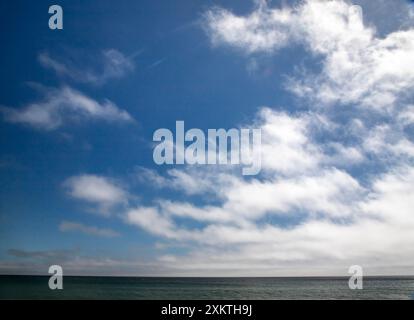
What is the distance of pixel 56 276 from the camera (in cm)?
1138
